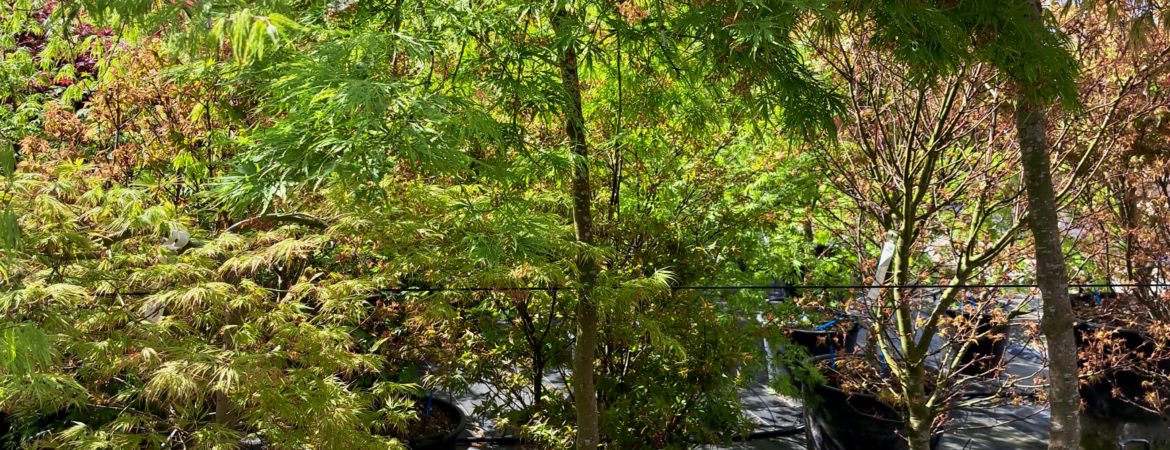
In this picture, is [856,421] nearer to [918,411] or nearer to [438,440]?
[918,411]

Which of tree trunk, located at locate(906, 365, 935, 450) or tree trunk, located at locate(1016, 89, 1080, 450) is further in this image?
tree trunk, located at locate(906, 365, 935, 450)

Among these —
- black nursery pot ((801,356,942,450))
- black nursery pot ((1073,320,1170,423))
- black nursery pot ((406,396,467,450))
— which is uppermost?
black nursery pot ((1073,320,1170,423))

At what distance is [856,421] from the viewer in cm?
455

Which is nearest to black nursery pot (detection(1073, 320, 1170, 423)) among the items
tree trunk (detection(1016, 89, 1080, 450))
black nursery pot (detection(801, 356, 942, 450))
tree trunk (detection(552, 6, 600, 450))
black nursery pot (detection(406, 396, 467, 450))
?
black nursery pot (detection(801, 356, 942, 450))

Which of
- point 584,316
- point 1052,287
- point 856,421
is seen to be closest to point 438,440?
point 584,316

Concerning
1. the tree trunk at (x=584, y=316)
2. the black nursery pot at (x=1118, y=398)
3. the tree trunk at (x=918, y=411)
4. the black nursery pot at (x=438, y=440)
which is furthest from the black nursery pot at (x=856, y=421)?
the black nursery pot at (x=438, y=440)

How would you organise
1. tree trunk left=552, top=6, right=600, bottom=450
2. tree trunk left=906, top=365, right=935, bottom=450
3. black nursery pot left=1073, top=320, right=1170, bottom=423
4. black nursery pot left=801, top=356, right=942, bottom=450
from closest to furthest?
tree trunk left=552, top=6, right=600, bottom=450 < tree trunk left=906, top=365, right=935, bottom=450 < black nursery pot left=801, top=356, right=942, bottom=450 < black nursery pot left=1073, top=320, right=1170, bottom=423

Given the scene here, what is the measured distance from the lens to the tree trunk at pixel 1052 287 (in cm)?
302

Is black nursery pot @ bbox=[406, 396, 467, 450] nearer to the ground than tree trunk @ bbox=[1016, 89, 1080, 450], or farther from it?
nearer to the ground

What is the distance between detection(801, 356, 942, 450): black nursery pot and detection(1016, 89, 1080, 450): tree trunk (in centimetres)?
140

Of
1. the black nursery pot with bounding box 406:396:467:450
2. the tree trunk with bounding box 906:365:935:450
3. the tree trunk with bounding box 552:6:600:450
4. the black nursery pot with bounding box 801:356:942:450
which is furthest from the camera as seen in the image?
the black nursery pot with bounding box 801:356:942:450

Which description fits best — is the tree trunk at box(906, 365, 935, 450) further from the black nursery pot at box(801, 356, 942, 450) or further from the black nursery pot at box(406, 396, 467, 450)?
the black nursery pot at box(406, 396, 467, 450)

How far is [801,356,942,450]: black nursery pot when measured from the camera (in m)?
4.52

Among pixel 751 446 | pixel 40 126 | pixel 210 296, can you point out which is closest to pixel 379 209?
pixel 210 296
